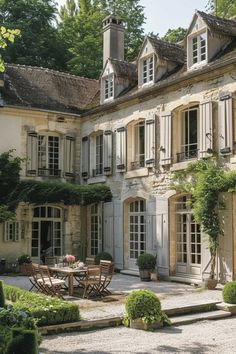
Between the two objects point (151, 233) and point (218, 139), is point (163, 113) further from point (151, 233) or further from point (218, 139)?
point (151, 233)

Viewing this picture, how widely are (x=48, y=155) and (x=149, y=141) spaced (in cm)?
460

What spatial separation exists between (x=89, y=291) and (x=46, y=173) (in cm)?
757

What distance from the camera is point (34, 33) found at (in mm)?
26328

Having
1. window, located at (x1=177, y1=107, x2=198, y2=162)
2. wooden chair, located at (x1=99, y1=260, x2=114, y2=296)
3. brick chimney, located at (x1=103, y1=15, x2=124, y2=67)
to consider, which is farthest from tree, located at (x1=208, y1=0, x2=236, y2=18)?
wooden chair, located at (x1=99, y1=260, x2=114, y2=296)

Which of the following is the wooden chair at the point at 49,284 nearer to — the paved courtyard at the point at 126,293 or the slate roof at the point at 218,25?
the paved courtyard at the point at 126,293

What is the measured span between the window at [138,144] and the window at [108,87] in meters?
1.99

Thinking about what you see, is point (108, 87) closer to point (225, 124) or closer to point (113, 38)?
point (113, 38)

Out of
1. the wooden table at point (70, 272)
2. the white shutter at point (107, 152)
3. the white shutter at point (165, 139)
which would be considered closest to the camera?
the wooden table at point (70, 272)

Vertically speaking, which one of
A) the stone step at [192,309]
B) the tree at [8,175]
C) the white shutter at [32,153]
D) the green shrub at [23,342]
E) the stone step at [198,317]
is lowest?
the stone step at [198,317]

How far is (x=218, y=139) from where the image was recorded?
13.2 meters

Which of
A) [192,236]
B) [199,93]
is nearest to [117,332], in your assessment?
[192,236]

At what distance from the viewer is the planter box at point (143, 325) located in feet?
27.3

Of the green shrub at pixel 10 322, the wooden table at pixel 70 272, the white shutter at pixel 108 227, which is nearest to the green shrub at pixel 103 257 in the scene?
the white shutter at pixel 108 227

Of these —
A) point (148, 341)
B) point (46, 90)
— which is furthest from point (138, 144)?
point (148, 341)
